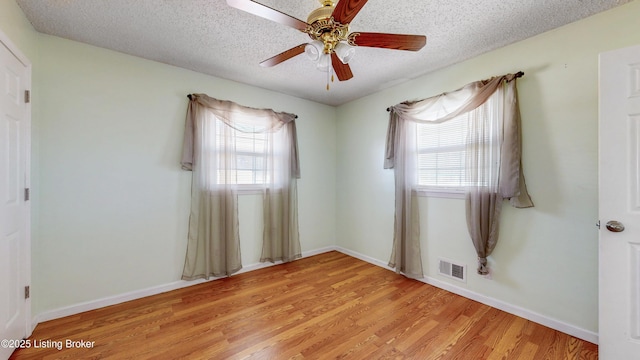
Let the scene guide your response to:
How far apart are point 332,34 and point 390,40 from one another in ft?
1.21

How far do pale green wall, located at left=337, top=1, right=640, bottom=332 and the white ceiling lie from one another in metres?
0.15

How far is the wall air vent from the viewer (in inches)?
98.9

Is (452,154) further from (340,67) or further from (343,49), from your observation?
(343,49)

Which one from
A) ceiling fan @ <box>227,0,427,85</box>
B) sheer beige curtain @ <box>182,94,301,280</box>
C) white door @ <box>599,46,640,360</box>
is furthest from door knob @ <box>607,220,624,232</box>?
sheer beige curtain @ <box>182,94,301,280</box>

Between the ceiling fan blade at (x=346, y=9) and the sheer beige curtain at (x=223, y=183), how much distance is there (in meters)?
2.05

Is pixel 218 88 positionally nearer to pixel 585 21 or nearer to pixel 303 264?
pixel 303 264

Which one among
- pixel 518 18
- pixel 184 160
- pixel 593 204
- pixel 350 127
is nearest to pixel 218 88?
pixel 184 160

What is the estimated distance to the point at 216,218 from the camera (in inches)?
112

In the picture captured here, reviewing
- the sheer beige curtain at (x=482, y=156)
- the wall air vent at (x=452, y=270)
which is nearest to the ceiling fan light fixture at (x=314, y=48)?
the sheer beige curtain at (x=482, y=156)

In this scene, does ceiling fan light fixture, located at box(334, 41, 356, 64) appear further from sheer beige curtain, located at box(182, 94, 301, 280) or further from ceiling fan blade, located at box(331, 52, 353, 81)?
sheer beige curtain, located at box(182, 94, 301, 280)

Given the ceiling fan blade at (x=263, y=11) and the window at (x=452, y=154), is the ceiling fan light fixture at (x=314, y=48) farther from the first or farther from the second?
the window at (x=452, y=154)

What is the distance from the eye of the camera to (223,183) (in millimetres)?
2906

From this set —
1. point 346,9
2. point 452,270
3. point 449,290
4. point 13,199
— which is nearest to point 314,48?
point 346,9

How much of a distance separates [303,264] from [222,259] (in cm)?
111
